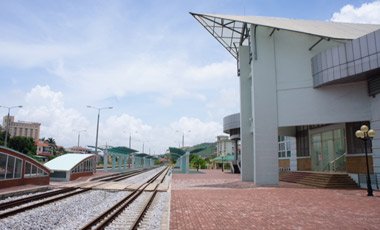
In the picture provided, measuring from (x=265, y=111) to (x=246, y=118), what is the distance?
21.6 feet

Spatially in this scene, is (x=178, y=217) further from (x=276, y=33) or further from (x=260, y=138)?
(x=276, y=33)

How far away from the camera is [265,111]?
2744 cm

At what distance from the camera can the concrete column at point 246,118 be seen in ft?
108

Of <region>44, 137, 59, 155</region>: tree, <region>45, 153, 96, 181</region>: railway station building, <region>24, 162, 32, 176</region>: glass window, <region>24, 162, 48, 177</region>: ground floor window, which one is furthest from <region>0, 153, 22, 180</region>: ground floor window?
<region>44, 137, 59, 155</region>: tree

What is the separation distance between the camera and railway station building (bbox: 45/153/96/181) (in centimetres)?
2933

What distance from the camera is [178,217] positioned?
11031mm

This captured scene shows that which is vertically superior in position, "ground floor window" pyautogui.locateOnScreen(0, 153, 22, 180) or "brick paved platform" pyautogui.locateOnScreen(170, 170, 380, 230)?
"ground floor window" pyautogui.locateOnScreen(0, 153, 22, 180)

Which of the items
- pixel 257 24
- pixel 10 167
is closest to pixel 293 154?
pixel 257 24

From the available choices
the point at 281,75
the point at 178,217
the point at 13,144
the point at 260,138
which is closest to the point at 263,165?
the point at 260,138

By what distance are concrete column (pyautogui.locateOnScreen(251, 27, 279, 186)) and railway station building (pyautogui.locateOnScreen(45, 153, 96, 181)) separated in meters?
16.8

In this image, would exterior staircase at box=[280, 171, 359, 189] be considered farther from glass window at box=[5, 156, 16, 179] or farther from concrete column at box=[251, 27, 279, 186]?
glass window at box=[5, 156, 16, 179]

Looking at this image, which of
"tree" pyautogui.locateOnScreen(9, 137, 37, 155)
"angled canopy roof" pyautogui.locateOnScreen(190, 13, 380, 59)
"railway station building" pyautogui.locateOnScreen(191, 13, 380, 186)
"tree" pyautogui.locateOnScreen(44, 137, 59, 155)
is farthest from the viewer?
"tree" pyautogui.locateOnScreen(44, 137, 59, 155)

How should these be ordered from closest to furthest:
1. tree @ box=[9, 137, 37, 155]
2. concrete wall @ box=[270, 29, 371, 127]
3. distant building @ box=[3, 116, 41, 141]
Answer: concrete wall @ box=[270, 29, 371, 127]
tree @ box=[9, 137, 37, 155]
distant building @ box=[3, 116, 41, 141]

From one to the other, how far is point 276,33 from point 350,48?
7.24 metres
